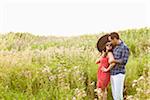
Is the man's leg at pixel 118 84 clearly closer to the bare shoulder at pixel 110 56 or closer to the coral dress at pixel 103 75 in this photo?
the coral dress at pixel 103 75

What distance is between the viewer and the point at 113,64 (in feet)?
27.5

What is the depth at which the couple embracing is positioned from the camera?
8406mm

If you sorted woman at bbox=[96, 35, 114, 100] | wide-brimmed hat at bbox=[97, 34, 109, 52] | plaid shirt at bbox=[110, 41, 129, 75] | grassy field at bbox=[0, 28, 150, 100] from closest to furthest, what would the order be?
plaid shirt at bbox=[110, 41, 129, 75] → woman at bbox=[96, 35, 114, 100] → wide-brimmed hat at bbox=[97, 34, 109, 52] → grassy field at bbox=[0, 28, 150, 100]

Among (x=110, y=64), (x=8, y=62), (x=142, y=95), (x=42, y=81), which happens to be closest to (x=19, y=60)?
(x=8, y=62)

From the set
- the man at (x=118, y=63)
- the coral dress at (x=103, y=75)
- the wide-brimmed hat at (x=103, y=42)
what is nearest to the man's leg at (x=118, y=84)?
the man at (x=118, y=63)

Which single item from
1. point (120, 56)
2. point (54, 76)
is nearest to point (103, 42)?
point (120, 56)

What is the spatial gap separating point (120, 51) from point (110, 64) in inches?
12.0

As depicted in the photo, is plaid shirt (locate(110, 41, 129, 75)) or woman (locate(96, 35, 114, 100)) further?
woman (locate(96, 35, 114, 100))

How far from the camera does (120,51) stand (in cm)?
838

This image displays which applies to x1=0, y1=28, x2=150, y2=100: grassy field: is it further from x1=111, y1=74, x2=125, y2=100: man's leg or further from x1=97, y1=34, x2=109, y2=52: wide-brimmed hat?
x1=97, y1=34, x2=109, y2=52: wide-brimmed hat

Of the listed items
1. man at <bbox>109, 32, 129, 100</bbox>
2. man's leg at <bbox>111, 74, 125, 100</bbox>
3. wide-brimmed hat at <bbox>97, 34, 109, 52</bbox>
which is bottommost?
man's leg at <bbox>111, 74, 125, 100</bbox>

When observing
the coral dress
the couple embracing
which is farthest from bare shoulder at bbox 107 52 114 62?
the coral dress

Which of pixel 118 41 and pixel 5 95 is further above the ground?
pixel 118 41

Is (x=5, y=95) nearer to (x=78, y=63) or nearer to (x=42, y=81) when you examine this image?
(x=42, y=81)
